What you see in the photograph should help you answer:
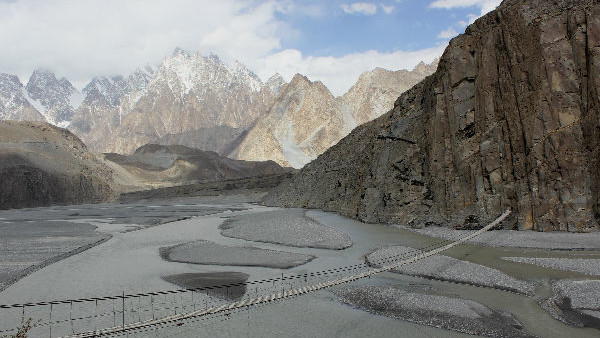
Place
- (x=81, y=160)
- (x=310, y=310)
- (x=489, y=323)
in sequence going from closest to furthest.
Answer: (x=489, y=323), (x=310, y=310), (x=81, y=160)

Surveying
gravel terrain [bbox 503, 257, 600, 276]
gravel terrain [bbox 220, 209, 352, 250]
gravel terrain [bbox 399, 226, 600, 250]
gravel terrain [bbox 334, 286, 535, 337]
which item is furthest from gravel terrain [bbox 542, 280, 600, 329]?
gravel terrain [bbox 220, 209, 352, 250]

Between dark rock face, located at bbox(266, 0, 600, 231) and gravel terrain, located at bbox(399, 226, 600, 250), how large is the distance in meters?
1.22

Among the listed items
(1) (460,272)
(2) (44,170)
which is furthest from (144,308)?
(2) (44,170)

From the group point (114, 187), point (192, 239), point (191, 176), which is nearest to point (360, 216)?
point (192, 239)

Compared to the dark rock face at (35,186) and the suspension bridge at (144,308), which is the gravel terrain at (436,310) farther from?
the dark rock face at (35,186)

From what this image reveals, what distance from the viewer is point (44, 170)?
386 feet

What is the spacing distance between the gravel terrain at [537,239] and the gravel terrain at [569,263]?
3.30 metres

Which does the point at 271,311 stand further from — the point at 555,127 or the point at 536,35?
the point at 536,35

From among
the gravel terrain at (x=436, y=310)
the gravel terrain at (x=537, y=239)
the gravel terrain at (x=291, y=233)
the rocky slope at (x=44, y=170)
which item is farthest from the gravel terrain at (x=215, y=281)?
the rocky slope at (x=44, y=170)

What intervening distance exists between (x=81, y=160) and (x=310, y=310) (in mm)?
143526

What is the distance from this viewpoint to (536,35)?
33.7 m

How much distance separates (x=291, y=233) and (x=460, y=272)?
63.9ft

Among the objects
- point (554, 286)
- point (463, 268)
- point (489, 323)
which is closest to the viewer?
point (489, 323)

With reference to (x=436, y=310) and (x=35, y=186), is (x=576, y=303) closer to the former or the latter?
(x=436, y=310)
